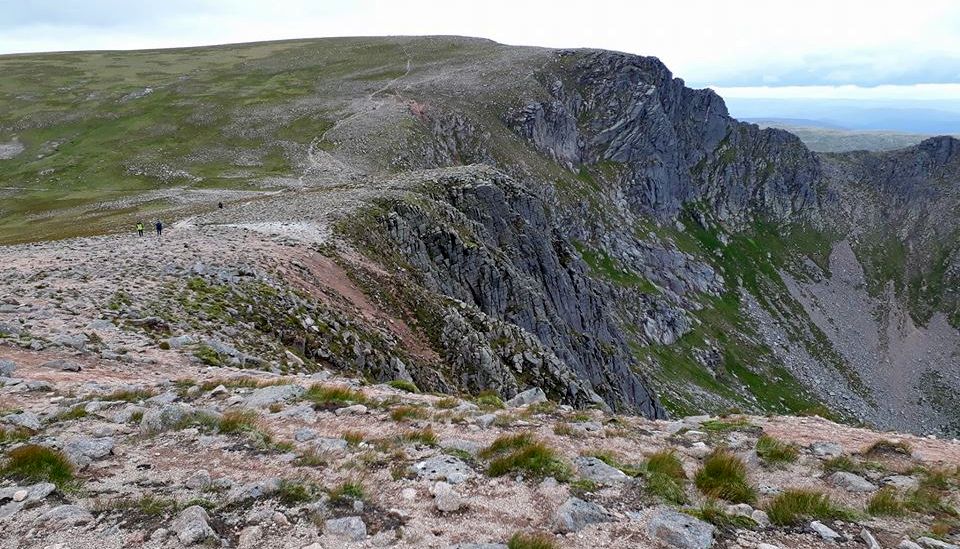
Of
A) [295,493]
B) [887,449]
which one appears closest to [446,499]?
[295,493]

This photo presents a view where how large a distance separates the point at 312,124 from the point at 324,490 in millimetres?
94173

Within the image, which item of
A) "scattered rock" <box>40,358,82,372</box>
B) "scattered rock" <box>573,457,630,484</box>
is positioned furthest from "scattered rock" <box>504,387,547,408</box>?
"scattered rock" <box>40,358,82,372</box>

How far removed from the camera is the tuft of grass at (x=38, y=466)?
8.12 metres

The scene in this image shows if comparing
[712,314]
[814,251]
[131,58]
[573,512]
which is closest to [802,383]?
[712,314]

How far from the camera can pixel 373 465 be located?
9.54m

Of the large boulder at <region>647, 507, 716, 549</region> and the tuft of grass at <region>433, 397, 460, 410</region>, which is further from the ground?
the large boulder at <region>647, 507, 716, 549</region>

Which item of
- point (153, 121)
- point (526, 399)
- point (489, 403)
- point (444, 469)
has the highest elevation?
point (153, 121)

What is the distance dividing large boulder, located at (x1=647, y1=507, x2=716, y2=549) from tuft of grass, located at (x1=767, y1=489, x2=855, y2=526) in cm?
125

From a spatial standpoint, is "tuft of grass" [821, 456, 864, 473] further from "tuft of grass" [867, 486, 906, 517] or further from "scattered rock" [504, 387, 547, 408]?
"scattered rock" [504, 387, 547, 408]

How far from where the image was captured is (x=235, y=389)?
509 inches

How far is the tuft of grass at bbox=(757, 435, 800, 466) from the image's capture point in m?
11.0

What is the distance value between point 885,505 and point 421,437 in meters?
8.27

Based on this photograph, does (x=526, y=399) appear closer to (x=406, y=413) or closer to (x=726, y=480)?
(x=406, y=413)

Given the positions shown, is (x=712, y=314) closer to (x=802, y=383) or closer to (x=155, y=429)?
(x=802, y=383)
